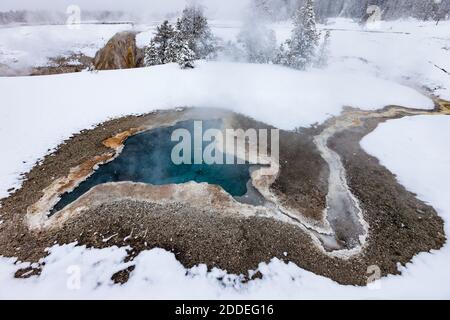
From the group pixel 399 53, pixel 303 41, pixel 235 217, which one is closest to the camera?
pixel 235 217

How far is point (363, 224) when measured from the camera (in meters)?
12.1

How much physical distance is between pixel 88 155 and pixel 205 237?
912 centimetres

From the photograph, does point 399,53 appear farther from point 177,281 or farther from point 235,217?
point 177,281

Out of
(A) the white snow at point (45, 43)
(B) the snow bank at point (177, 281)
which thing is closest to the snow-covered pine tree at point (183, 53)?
(B) the snow bank at point (177, 281)

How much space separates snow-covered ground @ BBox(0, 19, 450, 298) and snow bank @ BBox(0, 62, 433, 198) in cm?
9

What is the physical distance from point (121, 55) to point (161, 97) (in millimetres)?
19354

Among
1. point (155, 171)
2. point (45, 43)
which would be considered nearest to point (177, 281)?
point (155, 171)

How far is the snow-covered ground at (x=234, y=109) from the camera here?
8.80 meters

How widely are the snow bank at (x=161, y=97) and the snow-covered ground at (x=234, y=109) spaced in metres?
0.09

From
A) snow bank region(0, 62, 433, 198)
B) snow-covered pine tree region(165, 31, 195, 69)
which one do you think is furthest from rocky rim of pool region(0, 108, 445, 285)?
snow-covered pine tree region(165, 31, 195, 69)

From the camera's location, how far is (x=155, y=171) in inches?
586

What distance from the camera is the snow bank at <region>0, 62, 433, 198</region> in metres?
16.1
